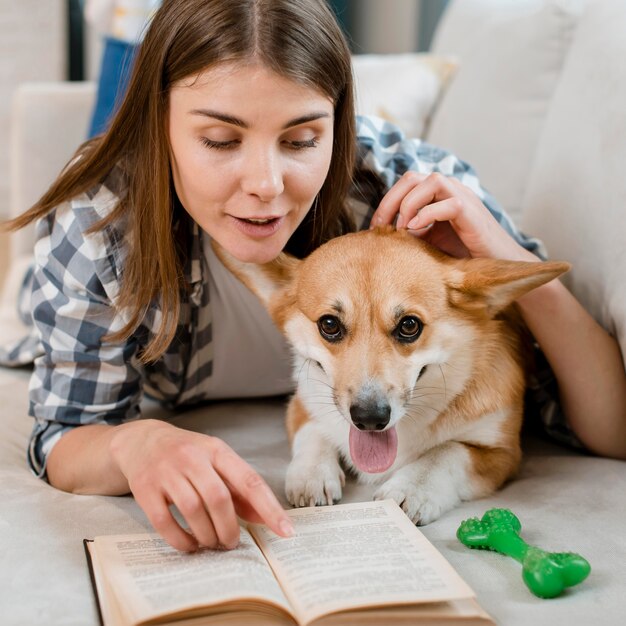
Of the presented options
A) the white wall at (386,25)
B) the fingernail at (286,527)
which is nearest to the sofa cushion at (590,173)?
the fingernail at (286,527)

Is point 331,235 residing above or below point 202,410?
above

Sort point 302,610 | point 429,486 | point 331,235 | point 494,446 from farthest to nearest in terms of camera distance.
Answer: point 331,235
point 494,446
point 429,486
point 302,610

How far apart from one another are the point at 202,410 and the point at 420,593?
34.2 inches

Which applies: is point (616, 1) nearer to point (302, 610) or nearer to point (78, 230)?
point (78, 230)

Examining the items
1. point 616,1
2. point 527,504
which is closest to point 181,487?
point 527,504

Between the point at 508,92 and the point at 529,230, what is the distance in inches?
21.2

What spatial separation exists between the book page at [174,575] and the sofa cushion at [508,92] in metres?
1.30

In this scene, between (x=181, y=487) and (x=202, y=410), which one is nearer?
(x=181, y=487)

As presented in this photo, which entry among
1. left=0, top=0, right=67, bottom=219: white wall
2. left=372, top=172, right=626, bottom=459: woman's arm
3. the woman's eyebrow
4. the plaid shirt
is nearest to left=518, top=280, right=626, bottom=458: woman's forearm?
left=372, top=172, right=626, bottom=459: woman's arm

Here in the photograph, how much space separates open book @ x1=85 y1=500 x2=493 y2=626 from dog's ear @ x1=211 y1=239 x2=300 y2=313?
0.48 m

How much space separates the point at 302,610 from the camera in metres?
0.85

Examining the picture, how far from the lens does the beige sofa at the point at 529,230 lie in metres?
0.97

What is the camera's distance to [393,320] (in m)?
1.22

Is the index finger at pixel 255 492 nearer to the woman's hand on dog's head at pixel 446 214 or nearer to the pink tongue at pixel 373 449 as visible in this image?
the pink tongue at pixel 373 449
